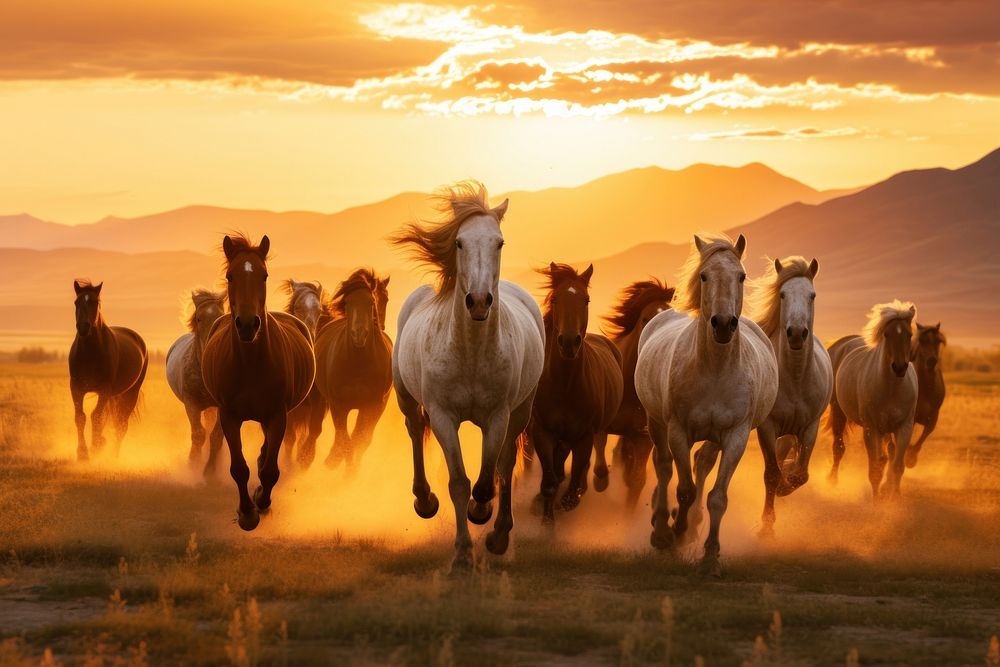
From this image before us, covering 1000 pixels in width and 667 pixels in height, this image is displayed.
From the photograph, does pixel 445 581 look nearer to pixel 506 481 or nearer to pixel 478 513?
pixel 478 513

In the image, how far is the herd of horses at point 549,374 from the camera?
378 inches

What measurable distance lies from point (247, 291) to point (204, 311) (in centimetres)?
572

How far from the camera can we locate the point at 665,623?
777 cm

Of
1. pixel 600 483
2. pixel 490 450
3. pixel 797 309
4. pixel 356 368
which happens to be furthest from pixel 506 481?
pixel 356 368

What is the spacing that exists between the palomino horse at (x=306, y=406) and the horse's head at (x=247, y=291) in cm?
485

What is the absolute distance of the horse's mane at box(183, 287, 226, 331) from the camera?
52.7 feet

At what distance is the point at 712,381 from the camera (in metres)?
10.1

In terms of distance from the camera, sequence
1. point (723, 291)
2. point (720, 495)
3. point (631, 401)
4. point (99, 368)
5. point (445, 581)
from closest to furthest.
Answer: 1. point (445, 581)
2. point (723, 291)
3. point (720, 495)
4. point (631, 401)
5. point (99, 368)

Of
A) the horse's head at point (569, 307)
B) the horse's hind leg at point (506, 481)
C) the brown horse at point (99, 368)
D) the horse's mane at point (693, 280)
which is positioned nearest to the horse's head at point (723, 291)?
the horse's mane at point (693, 280)

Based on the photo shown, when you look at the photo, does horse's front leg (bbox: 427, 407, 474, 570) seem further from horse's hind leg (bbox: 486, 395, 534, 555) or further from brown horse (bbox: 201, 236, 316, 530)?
brown horse (bbox: 201, 236, 316, 530)

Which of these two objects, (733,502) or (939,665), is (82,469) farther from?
(939,665)

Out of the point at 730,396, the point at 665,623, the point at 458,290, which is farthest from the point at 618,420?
the point at 665,623

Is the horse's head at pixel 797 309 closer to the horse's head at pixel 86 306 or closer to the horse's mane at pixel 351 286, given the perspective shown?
the horse's mane at pixel 351 286

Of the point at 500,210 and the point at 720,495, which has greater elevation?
the point at 500,210
